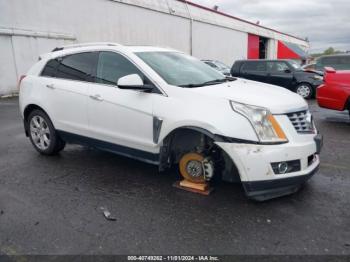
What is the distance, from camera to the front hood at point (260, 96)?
332cm

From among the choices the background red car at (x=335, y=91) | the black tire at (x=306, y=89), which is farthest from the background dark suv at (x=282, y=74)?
the background red car at (x=335, y=91)

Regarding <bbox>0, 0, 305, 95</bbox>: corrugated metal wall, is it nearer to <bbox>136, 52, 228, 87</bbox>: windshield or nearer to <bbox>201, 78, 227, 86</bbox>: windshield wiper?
<bbox>136, 52, 228, 87</bbox>: windshield

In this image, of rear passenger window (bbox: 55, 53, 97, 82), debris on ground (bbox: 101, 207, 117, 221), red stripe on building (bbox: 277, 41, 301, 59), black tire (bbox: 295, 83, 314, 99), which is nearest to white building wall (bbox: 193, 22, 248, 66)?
red stripe on building (bbox: 277, 41, 301, 59)

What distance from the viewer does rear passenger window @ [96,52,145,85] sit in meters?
4.07

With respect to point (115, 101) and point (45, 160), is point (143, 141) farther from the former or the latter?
point (45, 160)

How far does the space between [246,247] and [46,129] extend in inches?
145

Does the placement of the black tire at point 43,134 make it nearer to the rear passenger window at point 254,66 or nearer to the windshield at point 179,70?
the windshield at point 179,70

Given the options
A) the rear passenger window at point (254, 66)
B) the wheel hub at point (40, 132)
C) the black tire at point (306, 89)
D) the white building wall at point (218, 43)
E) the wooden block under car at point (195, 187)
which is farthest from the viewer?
the white building wall at point (218, 43)

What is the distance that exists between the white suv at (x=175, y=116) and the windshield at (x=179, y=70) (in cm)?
2

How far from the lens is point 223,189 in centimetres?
388

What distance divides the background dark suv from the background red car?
5099 millimetres

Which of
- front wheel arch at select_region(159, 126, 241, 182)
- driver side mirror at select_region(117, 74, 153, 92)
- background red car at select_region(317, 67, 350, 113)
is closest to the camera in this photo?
front wheel arch at select_region(159, 126, 241, 182)

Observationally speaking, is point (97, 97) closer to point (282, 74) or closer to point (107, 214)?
point (107, 214)

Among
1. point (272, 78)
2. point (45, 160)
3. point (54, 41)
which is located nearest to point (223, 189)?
point (45, 160)
